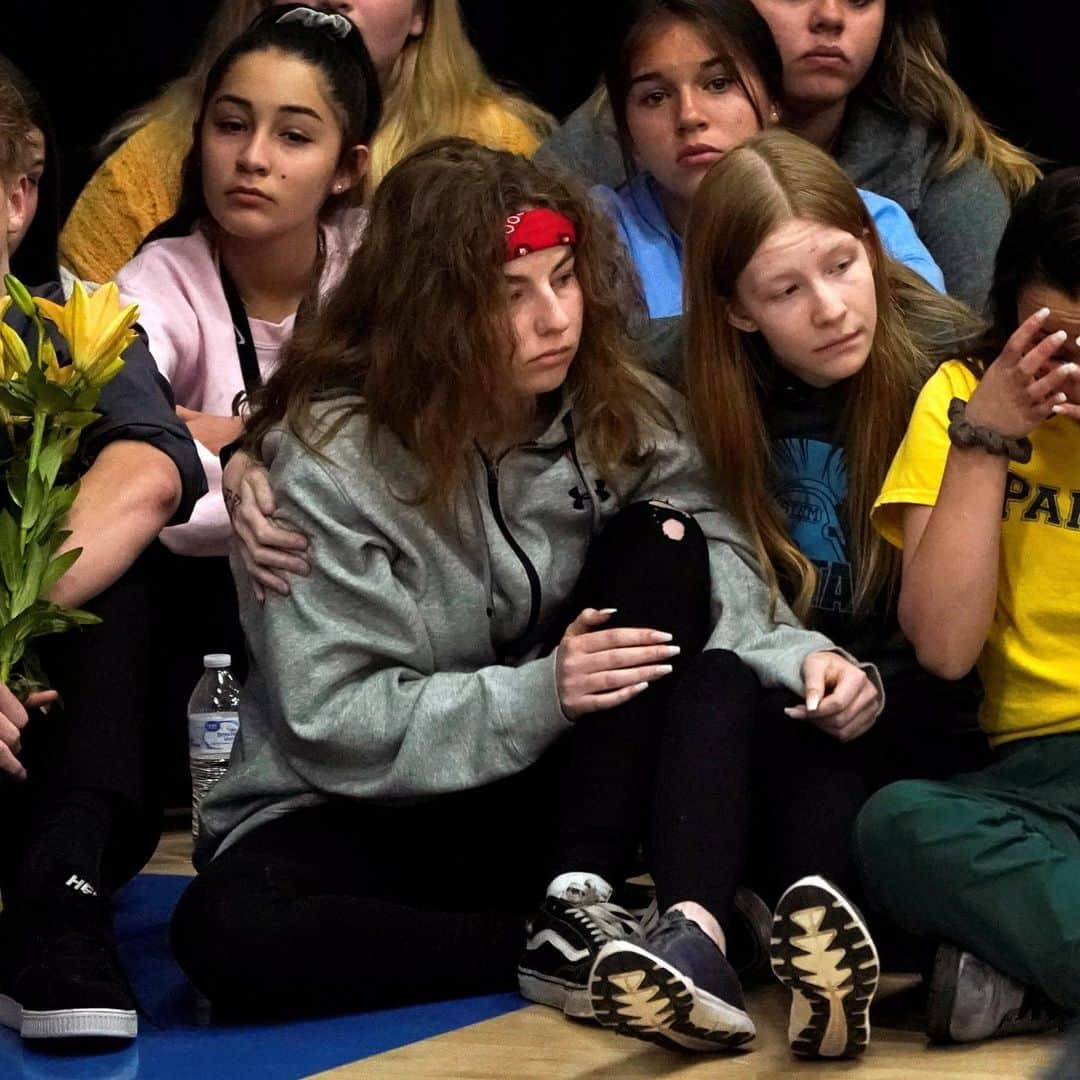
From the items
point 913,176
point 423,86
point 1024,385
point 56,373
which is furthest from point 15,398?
point 913,176

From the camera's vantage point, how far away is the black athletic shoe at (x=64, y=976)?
188 cm

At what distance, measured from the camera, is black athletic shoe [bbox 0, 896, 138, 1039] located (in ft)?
6.16

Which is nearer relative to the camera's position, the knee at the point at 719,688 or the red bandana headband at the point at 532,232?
the knee at the point at 719,688

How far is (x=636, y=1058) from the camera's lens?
1.85m

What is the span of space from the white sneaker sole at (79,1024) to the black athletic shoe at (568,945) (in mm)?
377

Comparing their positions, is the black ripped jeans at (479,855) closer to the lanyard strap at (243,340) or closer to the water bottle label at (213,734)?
the water bottle label at (213,734)

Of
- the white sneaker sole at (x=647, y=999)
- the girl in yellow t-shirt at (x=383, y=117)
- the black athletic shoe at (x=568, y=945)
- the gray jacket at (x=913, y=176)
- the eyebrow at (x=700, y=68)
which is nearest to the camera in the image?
the white sneaker sole at (x=647, y=999)

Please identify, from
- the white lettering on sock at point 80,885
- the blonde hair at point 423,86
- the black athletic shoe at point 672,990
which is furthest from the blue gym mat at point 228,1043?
the blonde hair at point 423,86

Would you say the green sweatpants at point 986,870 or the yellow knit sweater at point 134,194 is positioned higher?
the yellow knit sweater at point 134,194

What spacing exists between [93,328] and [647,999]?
0.83 metres

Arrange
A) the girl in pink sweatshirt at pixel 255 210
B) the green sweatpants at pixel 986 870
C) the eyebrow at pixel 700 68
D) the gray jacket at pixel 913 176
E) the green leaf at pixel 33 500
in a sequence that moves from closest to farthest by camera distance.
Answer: the green sweatpants at pixel 986 870 < the green leaf at pixel 33 500 < the eyebrow at pixel 700 68 < the girl in pink sweatshirt at pixel 255 210 < the gray jacket at pixel 913 176

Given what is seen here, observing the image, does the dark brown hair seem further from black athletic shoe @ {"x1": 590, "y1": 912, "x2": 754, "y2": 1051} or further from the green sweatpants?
black athletic shoe @ {"x1": 590, "y1": 912, "x2": 754, "y2": 1051}

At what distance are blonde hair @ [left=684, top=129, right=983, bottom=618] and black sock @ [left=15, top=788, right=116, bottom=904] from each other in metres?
0.73

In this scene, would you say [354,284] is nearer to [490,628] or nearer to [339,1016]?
[490,628]
